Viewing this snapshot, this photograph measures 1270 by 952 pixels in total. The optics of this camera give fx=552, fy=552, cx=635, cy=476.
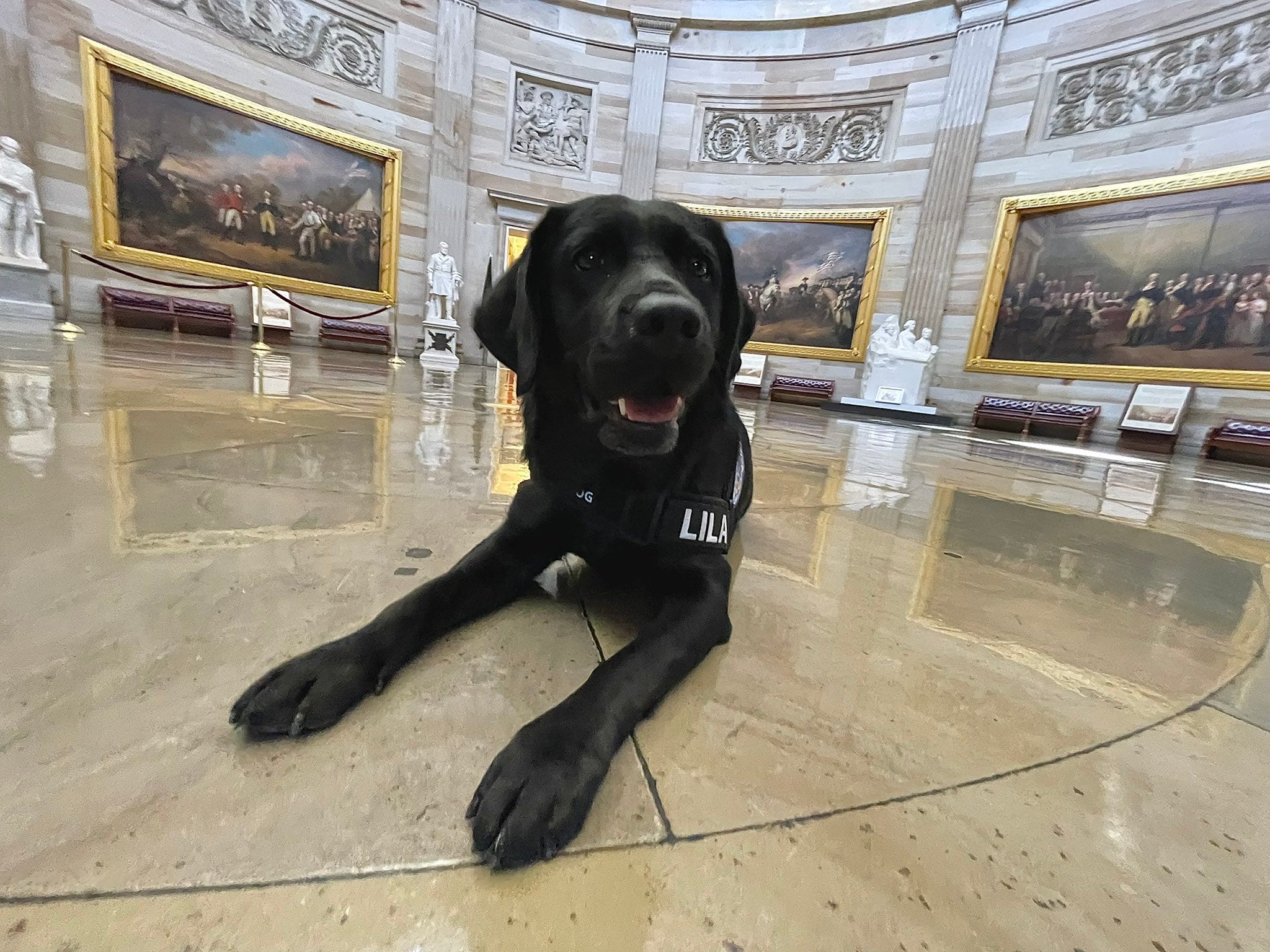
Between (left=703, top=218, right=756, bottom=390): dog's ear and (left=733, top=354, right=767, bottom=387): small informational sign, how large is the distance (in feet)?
40.9

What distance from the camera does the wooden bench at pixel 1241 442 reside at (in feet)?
28.1

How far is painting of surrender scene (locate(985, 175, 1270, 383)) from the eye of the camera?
924cm

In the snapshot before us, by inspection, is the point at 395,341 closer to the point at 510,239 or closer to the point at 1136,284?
Result: the point at 510,239

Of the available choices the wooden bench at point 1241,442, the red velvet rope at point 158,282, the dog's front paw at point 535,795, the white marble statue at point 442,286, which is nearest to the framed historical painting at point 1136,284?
the wooden bench at point 1241,442

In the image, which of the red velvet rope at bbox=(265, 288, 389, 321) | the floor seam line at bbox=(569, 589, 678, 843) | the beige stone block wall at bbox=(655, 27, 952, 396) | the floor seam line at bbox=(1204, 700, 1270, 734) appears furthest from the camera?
the beige stone block wall at bbox=(655, 27, 952, 396)

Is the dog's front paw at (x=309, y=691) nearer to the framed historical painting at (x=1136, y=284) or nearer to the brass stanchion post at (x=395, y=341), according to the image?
the brass stanchion post at (x=395, y=341)

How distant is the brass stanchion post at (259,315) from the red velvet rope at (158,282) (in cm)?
34

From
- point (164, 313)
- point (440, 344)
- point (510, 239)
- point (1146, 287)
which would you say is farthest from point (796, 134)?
point (164, 313)

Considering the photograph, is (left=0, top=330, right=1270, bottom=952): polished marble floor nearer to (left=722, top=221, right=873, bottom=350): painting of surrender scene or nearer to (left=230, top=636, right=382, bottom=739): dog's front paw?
(left=230, top=636, right=382, bottom=739): dog's front paw

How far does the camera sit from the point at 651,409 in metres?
1.26

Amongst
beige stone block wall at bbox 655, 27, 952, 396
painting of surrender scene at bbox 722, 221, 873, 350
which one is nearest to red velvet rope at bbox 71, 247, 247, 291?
beige stone block wall at bbox 655, 27, 952, 396

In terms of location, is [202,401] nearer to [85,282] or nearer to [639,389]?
[639,389]

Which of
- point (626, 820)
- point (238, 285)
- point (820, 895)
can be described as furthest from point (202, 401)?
point (238, 285)

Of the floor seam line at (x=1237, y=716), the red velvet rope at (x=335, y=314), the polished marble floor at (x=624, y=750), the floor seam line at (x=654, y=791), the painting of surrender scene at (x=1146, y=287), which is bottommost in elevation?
the floor seam line at (x=654, y=791)
